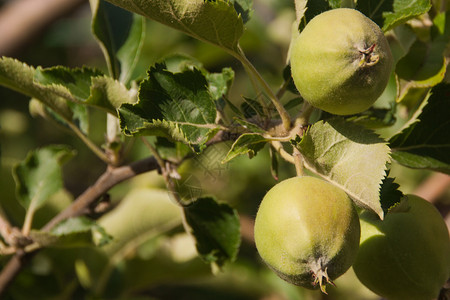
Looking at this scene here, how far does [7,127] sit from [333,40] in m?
2.43

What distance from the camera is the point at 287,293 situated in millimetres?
2051

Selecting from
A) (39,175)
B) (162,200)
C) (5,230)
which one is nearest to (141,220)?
(162,200)

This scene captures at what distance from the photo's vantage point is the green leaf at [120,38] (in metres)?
1.32

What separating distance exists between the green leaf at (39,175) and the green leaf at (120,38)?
291 millimetres

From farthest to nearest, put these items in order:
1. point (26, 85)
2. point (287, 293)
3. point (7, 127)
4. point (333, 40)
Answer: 1. point (7, 127)
2. point (287, 293)
3. point (26, 85)
4. point (333, 40)

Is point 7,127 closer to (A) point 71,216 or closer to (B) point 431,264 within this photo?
(A) point 71,216

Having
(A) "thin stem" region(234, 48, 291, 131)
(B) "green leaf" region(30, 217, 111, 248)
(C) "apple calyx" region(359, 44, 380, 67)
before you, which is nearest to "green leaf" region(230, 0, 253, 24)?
(A) "thin stem" region(234, 48, 291, 131)

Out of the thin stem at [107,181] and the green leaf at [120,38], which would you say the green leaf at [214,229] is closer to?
the thin stem at [107,181]

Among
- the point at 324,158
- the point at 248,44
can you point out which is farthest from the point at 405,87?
the point at 248,44

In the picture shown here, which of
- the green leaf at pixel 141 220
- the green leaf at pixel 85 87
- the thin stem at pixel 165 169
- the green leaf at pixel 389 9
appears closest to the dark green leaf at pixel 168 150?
the thin stem at pixel 165 169

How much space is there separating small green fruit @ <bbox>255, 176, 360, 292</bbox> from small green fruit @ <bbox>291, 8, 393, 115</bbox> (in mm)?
139

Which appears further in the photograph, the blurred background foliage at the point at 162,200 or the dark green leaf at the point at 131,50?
the blurred background foliage at the point at 162,200

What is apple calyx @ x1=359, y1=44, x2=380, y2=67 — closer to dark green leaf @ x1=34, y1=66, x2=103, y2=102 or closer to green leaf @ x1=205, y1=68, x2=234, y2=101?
green leaf @ x1=205, y1=68, x2=234, y2=101

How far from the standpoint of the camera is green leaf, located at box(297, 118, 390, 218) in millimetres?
908
